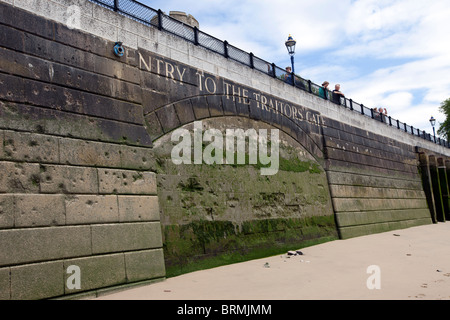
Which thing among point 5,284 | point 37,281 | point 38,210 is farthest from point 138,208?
point 5,284

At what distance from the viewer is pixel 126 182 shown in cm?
643

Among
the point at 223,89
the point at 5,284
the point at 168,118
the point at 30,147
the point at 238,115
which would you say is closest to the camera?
the point at 5,284

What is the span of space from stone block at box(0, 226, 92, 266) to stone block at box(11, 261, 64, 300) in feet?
0.34

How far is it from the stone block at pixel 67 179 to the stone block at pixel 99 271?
3.48 feet

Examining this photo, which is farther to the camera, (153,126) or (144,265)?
(153,126)

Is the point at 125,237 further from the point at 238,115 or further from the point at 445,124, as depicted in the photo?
the point at 445,124

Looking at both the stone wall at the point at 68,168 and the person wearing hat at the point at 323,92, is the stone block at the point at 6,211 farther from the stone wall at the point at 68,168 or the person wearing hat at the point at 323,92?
the person wearing hat at the point at 323,92

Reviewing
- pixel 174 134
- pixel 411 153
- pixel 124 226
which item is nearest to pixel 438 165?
pixel 411 153

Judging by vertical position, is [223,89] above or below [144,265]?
above

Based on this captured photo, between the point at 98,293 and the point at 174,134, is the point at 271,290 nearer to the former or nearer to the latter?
the point at 98,293

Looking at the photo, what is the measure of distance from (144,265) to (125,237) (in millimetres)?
594

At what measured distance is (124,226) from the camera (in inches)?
244

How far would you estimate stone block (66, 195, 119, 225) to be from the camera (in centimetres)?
558

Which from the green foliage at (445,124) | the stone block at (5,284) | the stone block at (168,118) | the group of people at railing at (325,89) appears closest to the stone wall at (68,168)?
the stone block at (5,284)
